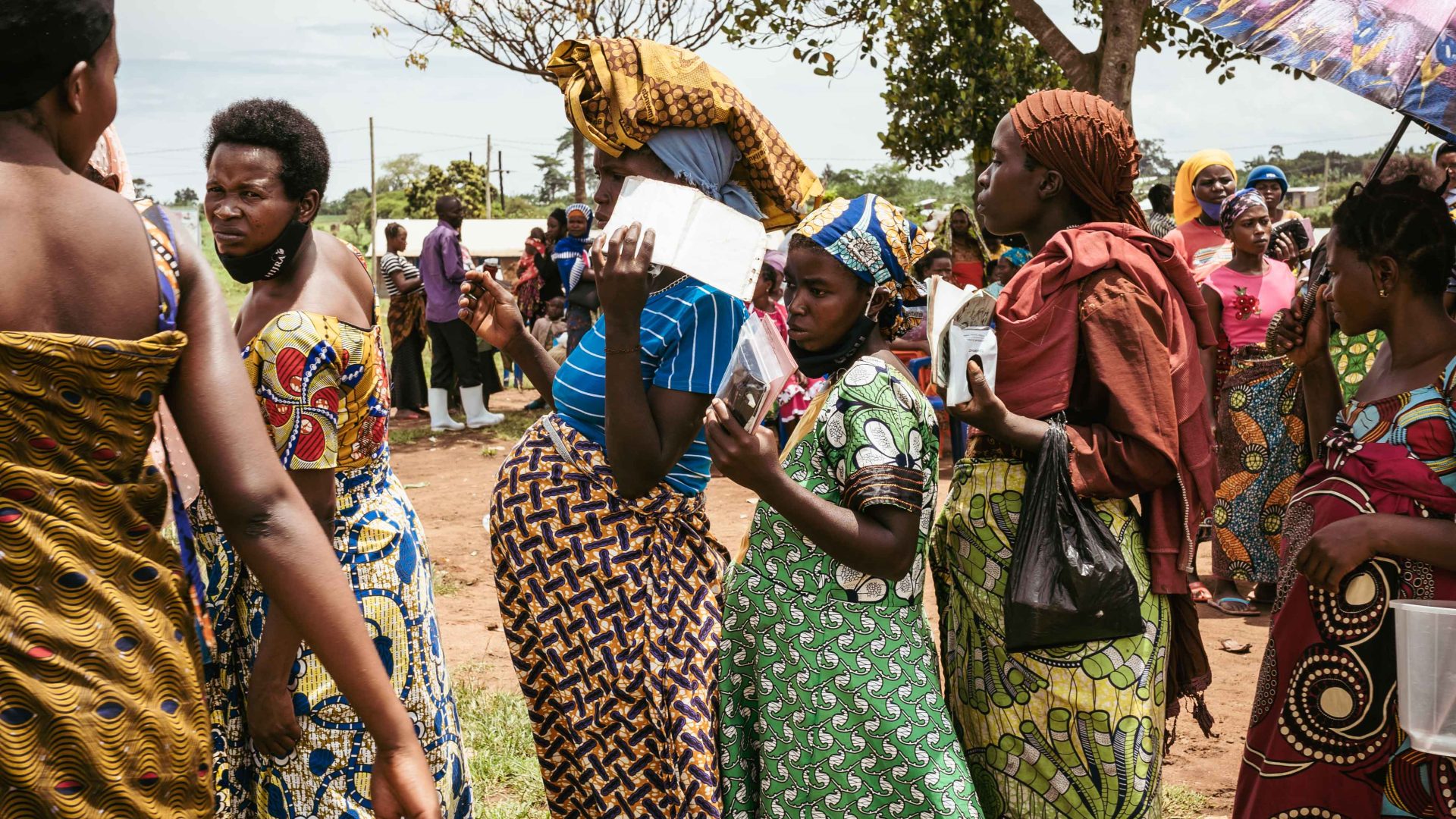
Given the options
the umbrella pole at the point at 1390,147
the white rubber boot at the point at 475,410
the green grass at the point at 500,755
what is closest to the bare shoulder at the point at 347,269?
the green grass at the point at 500,755

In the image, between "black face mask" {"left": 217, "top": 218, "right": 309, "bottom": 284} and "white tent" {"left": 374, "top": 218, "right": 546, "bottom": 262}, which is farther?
"white tent" {"left": 374, "top": 218, "right": 546, "bottom": 262}

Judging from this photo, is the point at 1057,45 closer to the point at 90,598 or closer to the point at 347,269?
the point at 347,269

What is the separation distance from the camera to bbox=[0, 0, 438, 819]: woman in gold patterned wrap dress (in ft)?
4.64

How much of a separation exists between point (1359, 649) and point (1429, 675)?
0.30 meters

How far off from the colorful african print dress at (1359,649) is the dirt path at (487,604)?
1414 mm

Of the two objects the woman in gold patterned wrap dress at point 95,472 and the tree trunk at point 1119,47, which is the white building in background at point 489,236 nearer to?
the tree trunk at point 1119,47

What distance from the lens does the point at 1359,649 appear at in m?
2.73

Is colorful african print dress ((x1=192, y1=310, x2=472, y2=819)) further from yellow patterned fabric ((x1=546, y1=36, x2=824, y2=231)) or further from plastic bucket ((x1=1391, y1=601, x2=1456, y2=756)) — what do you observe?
plastic bucket ((x1=1391, y1=601, x2=1456, y2=756))

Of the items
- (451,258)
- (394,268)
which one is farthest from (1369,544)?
(451,258)

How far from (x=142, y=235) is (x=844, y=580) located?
1.50 meters

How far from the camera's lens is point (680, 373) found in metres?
2.54

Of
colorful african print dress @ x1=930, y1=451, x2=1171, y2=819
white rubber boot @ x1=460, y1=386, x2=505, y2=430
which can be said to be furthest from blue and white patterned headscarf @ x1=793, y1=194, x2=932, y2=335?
white rubber boot @ x1=460, y1=386, x2=505, y2=430

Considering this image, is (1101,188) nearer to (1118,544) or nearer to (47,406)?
(1118,544)

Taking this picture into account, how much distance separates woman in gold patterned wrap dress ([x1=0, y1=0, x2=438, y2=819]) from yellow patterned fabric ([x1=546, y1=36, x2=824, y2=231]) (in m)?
1.20
